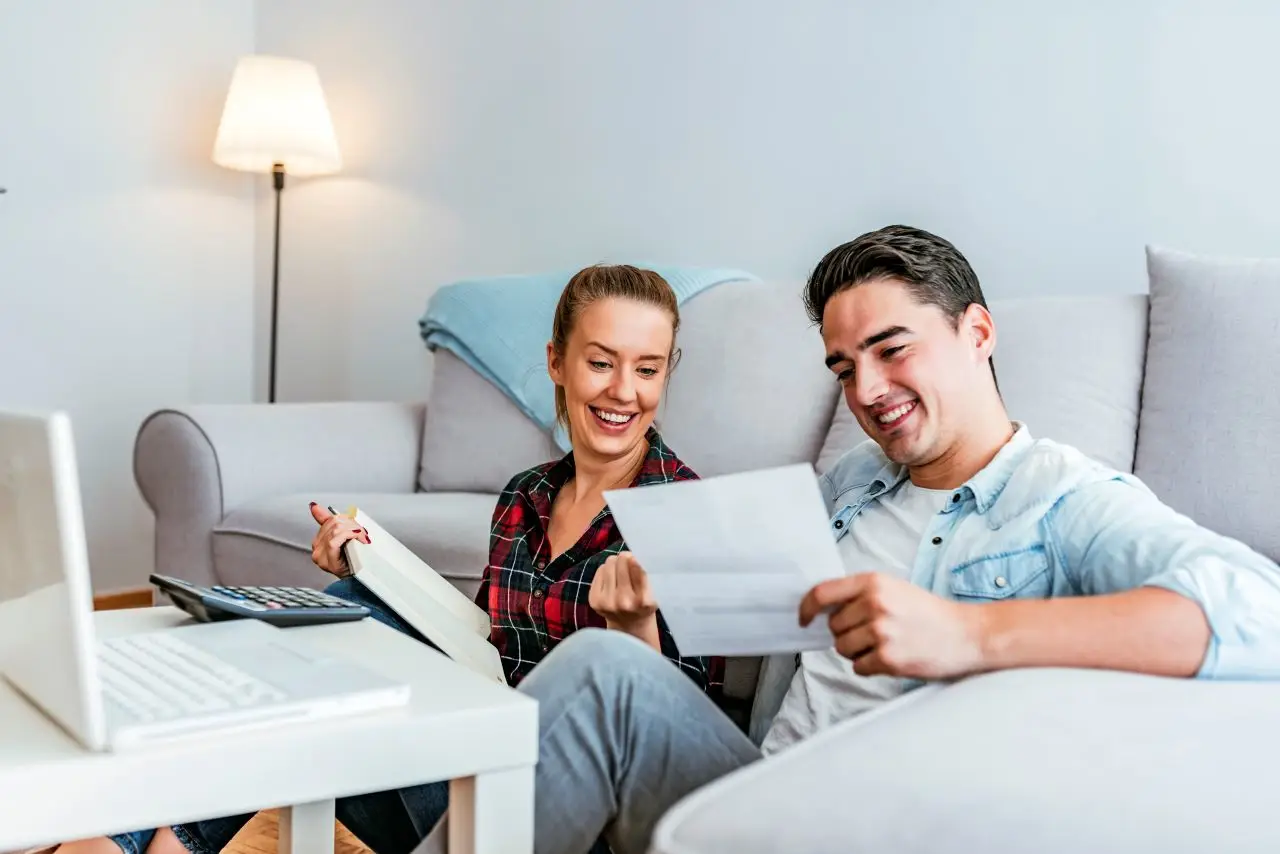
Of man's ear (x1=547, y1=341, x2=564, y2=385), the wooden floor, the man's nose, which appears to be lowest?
the wooden floor

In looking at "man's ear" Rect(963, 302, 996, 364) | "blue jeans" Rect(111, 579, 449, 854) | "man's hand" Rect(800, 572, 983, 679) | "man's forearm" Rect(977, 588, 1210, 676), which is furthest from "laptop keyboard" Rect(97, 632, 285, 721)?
"man's ear" Rect(963, 302, 996, 364)

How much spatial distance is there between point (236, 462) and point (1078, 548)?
1.83 meters

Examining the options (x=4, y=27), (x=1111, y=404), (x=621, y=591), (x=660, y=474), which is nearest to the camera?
(x=621, y=591)

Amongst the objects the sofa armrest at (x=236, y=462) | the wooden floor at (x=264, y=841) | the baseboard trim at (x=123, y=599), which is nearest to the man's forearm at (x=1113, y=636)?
the wooden floor at (x=264, y=841)

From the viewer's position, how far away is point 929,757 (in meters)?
0.73

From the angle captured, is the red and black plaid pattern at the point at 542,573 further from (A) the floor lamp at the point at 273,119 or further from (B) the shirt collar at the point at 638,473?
(A) the floor lamp at the point at 273,119

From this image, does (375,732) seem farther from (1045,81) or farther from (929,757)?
(1045,81)

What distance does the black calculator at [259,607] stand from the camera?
3.68ft

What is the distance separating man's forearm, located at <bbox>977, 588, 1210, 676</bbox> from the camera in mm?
884

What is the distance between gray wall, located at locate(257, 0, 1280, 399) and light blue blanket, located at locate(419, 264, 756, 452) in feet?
1.14

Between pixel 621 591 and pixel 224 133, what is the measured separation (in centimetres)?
270

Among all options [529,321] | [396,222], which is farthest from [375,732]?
[396,222]

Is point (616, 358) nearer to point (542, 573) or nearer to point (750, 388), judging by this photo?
point (542, 573)

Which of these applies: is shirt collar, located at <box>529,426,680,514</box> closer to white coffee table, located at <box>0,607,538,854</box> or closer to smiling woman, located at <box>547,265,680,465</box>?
smiling woman, located at <box>547,265,680,465</box>
